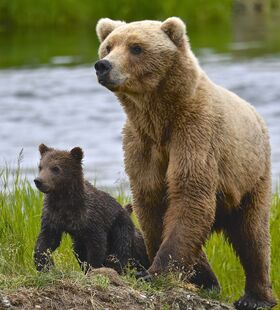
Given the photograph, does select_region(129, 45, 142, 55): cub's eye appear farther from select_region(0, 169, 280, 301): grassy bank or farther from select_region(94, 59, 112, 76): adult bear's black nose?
select_region(0, 169, 280, 301): grassy bank

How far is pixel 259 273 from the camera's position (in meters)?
7.75

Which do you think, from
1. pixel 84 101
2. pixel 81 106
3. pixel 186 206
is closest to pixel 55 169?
pixel 186 206

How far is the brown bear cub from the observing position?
7324 mm

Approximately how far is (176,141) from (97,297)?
1275mm

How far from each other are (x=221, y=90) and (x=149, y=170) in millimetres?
724

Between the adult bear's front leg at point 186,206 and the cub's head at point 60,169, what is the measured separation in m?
0.75

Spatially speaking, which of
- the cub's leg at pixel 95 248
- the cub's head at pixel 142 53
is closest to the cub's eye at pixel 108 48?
the cub's head at pixel 142 53

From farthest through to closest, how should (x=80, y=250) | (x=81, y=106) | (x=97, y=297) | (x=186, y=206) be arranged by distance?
(x=81, y=106) < (x=80, y=250) < (x=186, y=206) < (x=97, y=297)

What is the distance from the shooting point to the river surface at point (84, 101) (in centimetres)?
2062

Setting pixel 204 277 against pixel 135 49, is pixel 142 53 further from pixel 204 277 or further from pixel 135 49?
pixel 204 277

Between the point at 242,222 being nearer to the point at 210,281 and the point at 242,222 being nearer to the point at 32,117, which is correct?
the point at 210,281

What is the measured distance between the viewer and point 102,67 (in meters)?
6.86

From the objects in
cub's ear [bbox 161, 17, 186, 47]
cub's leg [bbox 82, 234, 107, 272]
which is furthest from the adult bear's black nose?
cub's leg [bbox 82, 234, 107, 272]

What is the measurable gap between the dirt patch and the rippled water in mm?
11048
